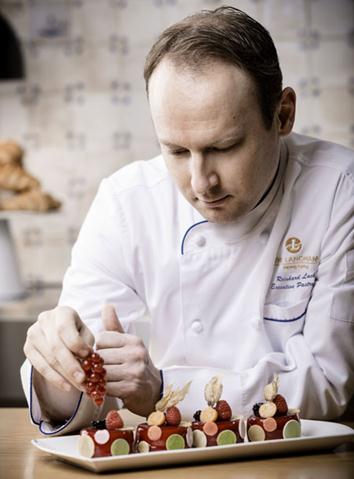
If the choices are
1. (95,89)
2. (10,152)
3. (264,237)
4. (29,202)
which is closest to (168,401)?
(264,237)

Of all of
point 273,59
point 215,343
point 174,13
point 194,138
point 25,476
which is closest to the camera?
point 25,476

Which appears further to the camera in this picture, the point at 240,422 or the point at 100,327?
the point at 100,327

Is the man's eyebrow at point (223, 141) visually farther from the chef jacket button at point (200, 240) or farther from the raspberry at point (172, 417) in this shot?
the raspberry at point (172, 417)

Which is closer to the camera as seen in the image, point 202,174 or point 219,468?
point 219,468

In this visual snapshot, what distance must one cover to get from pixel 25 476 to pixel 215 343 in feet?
1.88

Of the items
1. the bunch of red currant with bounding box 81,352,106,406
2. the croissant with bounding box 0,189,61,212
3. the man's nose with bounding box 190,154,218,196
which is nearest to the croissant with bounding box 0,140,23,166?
the croissant with bounding box 0,189,61,212

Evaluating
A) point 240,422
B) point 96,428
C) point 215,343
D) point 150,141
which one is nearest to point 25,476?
point 96,428

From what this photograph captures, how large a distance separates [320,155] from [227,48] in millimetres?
329

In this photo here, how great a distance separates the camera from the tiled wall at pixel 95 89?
2.92 m

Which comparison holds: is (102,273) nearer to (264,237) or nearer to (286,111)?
(264,237)

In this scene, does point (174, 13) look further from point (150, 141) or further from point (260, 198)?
point (260, 198)

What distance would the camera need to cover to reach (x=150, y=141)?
120 inches

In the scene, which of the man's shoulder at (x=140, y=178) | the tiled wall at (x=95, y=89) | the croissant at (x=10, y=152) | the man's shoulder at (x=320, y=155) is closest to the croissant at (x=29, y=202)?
the croissant at (x=10, y=152)

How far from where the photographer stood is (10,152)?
282cm
